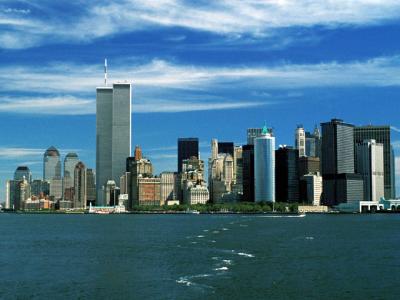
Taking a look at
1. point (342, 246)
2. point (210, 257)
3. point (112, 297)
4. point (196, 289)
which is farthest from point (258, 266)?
point (342, 246)

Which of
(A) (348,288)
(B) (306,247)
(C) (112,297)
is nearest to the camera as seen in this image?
(C) (112,297)

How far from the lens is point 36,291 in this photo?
197 ft

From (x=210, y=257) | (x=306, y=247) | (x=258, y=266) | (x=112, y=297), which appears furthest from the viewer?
(x=306, y=247)

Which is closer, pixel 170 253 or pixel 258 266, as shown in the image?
pixel 258 266

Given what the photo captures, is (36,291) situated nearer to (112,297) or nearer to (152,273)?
(112,297)

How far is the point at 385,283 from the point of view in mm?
64250

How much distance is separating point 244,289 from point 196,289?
4.13m

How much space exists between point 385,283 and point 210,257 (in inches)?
1021

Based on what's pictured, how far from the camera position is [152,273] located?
7062 centimetres

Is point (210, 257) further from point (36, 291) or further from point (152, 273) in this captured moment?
point (36, 291)

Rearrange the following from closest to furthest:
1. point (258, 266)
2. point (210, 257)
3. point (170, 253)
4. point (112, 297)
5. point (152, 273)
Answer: point (112, 297) → point (152, 273) → point (258, 266) → point (210, 257) → point (170, 253)

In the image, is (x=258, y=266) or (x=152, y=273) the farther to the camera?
(x=258, y=266)

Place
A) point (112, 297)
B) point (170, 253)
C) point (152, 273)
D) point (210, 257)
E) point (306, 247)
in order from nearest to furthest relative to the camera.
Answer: point (112, 297)
point (152, 273)
point (210, 257)
point (170, 253)
point (306, 247)

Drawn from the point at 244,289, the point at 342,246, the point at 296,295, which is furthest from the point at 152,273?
the point at 342,246
